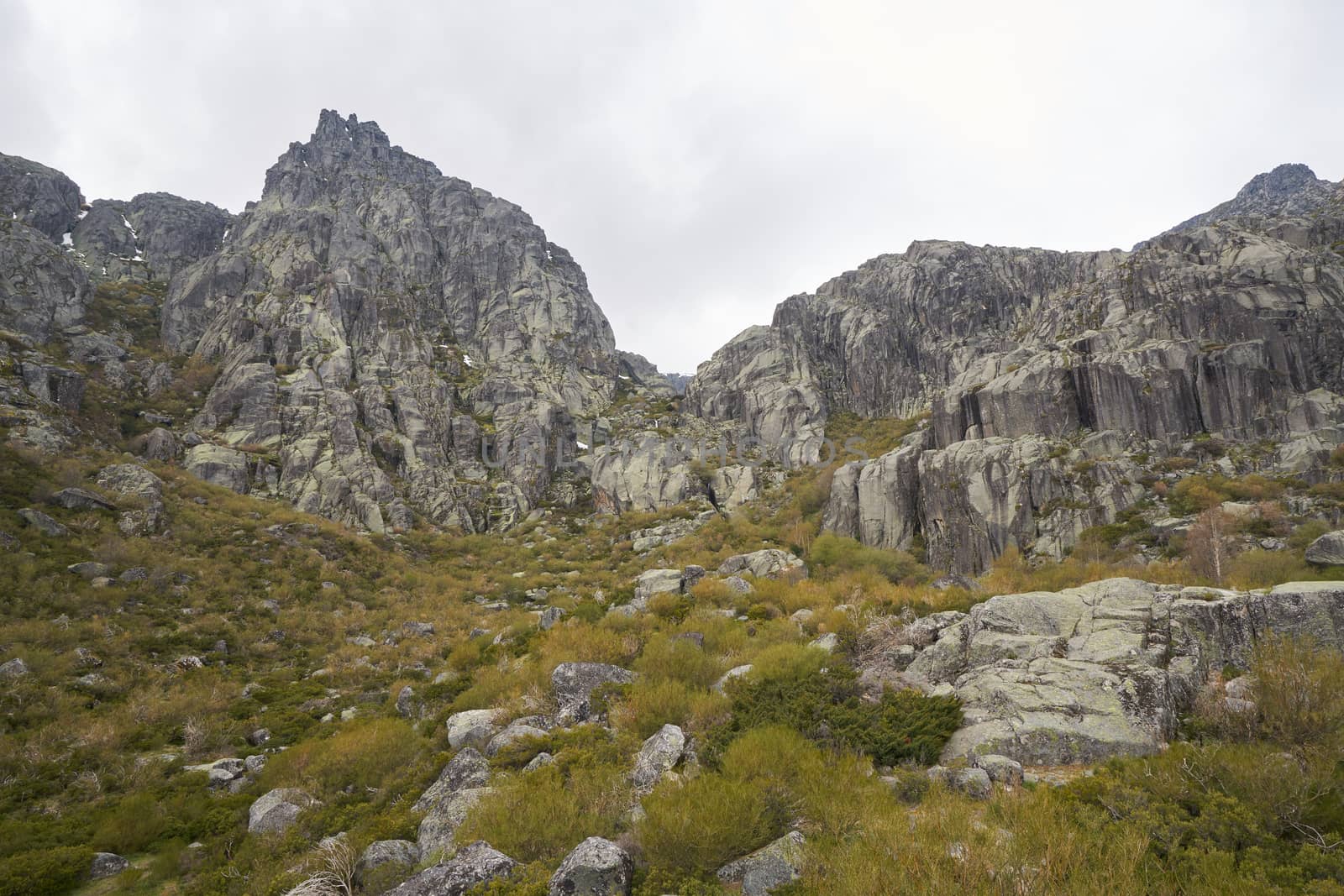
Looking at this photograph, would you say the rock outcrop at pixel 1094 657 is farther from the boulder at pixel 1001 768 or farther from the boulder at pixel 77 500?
the boulder at pixel 77 500

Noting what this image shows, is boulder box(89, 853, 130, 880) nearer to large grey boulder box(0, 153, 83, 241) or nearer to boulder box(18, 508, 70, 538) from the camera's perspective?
boulder box(18, 508, 70, 538)

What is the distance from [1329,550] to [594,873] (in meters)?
24.2

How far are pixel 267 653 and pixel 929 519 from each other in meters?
39.0

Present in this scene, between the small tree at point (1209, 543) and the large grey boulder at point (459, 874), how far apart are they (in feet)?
85.0

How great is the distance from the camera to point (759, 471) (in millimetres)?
65000

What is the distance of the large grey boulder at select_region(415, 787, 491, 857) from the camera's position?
24.6 feet

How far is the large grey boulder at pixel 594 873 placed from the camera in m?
5.45

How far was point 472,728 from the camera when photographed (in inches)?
437

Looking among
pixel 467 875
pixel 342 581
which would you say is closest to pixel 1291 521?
pixel 467 875

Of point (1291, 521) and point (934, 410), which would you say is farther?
point (934, 410)

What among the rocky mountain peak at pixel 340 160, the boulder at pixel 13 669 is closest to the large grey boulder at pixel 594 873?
the boulder at pixel 13 669

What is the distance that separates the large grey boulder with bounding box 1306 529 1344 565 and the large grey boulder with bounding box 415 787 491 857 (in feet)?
81.4

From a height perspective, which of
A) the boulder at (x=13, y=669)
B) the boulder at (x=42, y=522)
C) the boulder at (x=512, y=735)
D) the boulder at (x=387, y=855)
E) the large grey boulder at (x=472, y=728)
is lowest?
the boulder at (x=387, y=855)

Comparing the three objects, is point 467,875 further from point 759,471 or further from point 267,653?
point 759,471
